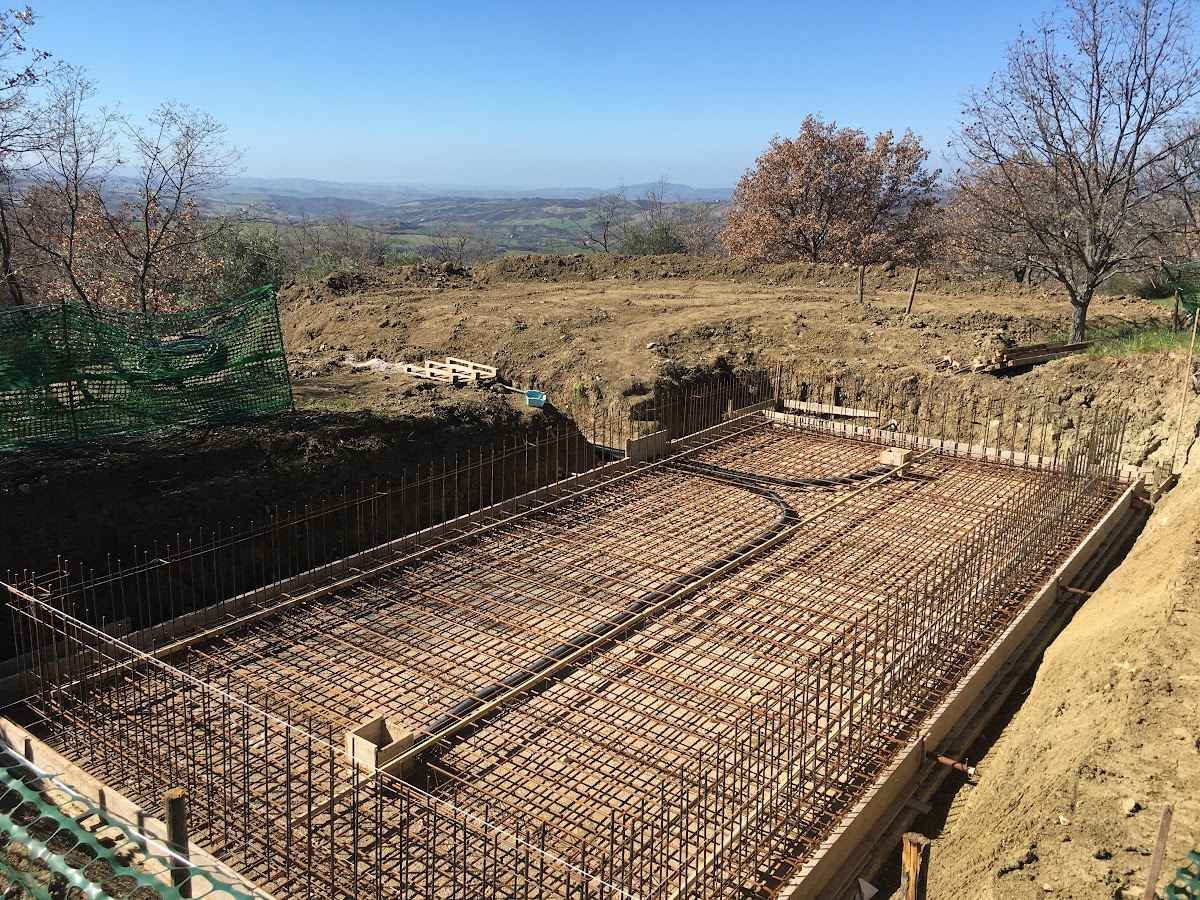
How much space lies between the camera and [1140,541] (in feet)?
26.6

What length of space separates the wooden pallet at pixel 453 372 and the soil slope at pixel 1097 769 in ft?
27.3

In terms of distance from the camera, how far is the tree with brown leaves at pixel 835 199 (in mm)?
23906

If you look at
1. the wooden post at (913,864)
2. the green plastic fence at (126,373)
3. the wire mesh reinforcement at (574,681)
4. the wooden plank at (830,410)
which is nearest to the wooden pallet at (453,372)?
the green plastic fence at (126,373)

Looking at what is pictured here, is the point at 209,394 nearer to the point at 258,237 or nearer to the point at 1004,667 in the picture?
the point at 1004,667

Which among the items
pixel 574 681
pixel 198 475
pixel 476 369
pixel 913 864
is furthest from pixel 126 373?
pixel 913 864

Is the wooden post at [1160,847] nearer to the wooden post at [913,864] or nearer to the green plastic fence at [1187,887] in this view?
the green plastic fence at [1187,887]

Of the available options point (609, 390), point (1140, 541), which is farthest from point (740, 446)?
point (1140, 541)

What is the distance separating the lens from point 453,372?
492 inches

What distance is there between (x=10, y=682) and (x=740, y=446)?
822 centimetres

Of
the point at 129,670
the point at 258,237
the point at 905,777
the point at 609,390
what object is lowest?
the point at 905,777

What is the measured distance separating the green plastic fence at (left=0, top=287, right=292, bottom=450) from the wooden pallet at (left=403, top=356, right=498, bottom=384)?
297 cm

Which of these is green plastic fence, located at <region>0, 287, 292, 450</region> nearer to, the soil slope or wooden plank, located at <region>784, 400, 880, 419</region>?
wooden plank, located at <region>784, 400, 880, 419</region>

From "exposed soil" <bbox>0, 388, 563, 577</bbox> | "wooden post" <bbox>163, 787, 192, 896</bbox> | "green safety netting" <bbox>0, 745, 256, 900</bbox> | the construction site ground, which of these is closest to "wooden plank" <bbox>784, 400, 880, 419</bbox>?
the construction site ground

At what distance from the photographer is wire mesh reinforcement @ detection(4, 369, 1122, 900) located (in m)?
4.30
